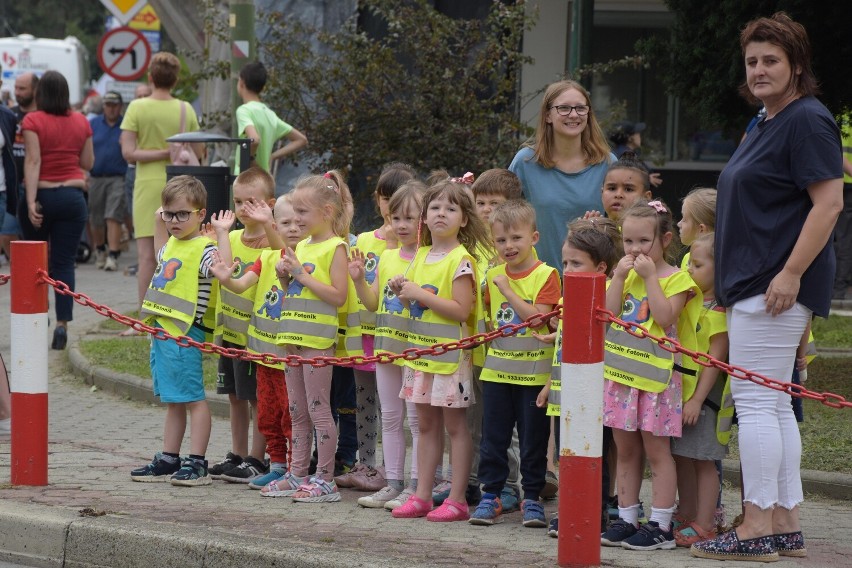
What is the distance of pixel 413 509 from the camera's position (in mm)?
6297

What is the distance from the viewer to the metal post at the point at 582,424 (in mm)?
5211

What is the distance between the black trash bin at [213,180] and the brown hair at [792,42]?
Result: 5317 millimetres

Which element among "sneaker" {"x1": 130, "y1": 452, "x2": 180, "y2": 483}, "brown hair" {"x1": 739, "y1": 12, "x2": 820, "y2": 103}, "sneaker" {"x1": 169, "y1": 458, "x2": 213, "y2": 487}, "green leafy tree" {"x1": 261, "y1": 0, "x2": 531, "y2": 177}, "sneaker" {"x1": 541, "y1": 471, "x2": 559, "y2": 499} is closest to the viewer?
"brown hair" {"x1": 739, "y1": 12, "x2": 820, "y2": 103}

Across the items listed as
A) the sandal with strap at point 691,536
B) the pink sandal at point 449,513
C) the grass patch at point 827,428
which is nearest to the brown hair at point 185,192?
the pink sandal at point 449,513

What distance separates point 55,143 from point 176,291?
16.1 feet

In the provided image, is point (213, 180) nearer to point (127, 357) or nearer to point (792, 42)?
point (127, 357)

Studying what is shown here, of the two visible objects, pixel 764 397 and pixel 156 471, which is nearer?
pixel 764 397

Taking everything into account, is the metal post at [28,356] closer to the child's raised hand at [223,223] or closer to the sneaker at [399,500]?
the child's raised hand at [223,223]

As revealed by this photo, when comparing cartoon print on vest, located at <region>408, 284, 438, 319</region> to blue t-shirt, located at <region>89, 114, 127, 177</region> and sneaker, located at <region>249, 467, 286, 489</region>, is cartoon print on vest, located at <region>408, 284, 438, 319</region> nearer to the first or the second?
sneaker, located at <region>249, 467, 286, 489</region>

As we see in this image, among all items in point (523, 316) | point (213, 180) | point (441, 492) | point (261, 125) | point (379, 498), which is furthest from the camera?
point (261, 125)

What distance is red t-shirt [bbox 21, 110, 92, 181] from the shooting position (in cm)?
1130

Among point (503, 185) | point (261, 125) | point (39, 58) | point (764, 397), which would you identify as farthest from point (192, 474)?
point (39, 58)

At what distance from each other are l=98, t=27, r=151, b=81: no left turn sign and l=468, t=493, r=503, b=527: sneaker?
571 inches

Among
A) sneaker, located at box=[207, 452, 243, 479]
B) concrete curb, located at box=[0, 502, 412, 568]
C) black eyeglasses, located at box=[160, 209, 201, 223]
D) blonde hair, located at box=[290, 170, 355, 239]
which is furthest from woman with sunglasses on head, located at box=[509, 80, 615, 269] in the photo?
concrete curb, located at box=[0, 502, 412, 568]
